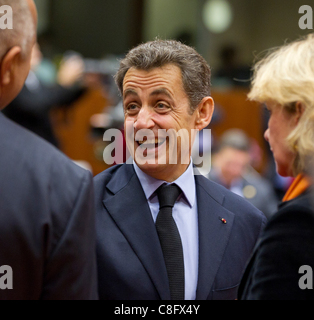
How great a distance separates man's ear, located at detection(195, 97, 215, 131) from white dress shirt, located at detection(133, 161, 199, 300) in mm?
164

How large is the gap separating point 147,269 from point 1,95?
0.67 meters

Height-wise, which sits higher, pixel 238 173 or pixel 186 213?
pixel 238 173

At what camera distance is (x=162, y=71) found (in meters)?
1.51

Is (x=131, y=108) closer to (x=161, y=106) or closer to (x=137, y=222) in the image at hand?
(x=161, y=106)

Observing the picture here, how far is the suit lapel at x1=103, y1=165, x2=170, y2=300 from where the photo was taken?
53.6 inches

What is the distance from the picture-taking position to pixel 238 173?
4.22 m

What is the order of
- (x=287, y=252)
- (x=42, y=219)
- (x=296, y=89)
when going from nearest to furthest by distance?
(x=42, y=219)
(x=287, y=252)
(x=296, y=89)

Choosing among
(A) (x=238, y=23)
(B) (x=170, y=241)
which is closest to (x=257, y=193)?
(B) (x=170, y=241)

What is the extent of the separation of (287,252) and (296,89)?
1.37ft

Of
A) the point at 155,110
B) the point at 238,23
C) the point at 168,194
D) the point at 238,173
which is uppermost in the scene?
the point at 238,23

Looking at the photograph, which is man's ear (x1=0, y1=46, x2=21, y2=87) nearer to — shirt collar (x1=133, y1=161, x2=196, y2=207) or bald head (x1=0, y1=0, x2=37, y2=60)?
bald head (x1=0, y1=0, x2=37, y2=60)

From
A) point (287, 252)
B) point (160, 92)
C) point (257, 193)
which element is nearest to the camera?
point (287, 252)
